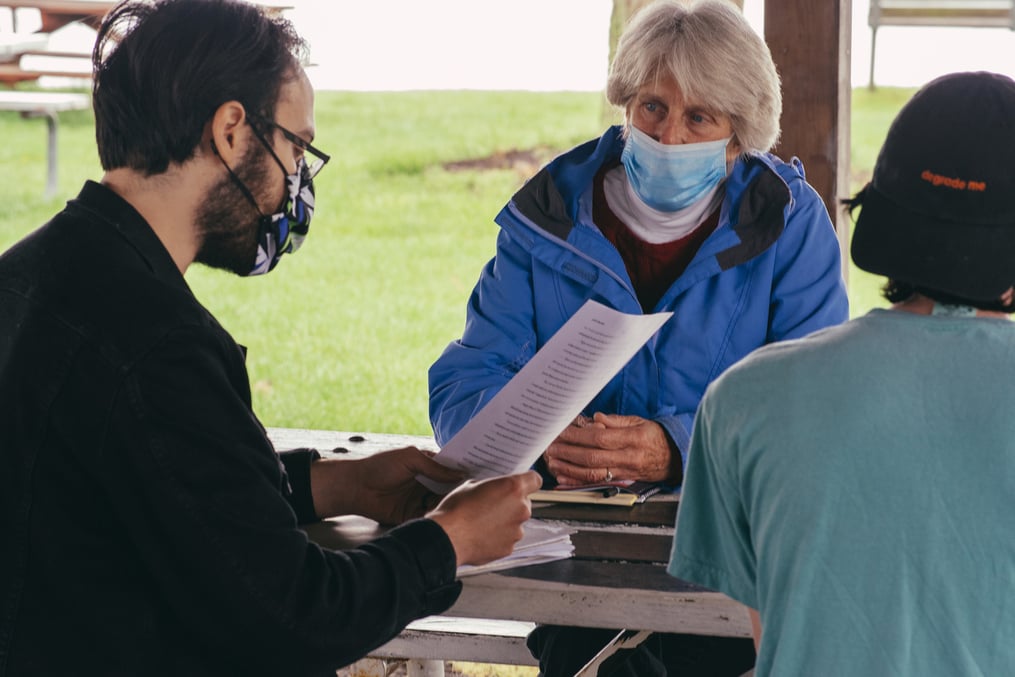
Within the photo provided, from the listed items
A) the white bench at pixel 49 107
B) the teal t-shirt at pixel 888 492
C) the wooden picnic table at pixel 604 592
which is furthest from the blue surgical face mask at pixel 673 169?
the white bench at pixel 49 107

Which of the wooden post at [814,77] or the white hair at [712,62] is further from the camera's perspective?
the wooden post at [814,77]

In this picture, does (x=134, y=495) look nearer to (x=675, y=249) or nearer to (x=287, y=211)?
(x=287, y=211)

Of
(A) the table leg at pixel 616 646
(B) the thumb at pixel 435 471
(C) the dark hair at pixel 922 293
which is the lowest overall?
(A) the table leg at pixel 616 646

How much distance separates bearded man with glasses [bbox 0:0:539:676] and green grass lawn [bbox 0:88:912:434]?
14.5 ft

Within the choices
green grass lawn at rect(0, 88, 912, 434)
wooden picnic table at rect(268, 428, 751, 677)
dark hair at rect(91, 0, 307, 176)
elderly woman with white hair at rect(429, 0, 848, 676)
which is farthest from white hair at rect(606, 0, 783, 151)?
green grass lawn at rect(0, 88, 912, 434)

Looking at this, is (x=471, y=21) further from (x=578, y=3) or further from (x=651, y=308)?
(x=651, y=308)

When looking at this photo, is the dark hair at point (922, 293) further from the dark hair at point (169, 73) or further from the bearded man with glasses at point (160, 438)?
the dark hair at point (169, 73)

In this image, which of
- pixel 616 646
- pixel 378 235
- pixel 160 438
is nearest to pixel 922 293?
pixel 160 438

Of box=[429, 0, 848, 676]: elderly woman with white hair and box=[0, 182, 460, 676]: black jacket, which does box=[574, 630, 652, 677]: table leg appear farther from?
box=[0, 182, 460, 676]: black jacket

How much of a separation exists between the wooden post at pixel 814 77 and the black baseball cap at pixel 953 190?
1926mm

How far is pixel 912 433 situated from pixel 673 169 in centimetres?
141

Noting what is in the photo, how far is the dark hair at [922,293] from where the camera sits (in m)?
1.24

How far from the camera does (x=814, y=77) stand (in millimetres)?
3105

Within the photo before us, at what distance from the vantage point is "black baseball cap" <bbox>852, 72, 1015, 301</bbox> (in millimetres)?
1188
